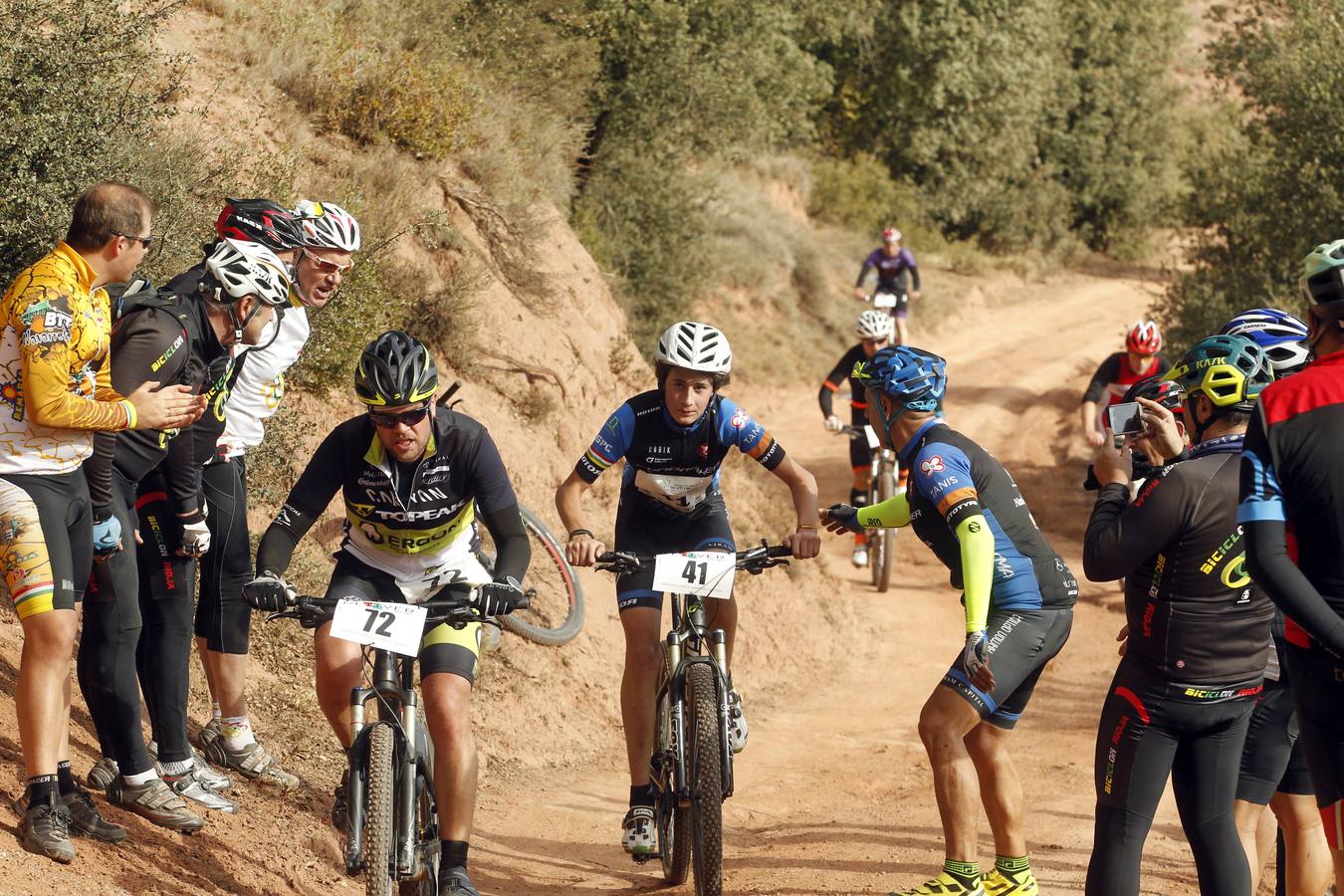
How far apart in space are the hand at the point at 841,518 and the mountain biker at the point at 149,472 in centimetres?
256

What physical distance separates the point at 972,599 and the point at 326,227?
11.1 ft

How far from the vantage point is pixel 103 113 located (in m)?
8.34

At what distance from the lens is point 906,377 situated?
5484 millimetres

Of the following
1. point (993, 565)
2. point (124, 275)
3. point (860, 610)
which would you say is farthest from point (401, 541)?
point (860, 610)

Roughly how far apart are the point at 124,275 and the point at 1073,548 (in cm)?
1282

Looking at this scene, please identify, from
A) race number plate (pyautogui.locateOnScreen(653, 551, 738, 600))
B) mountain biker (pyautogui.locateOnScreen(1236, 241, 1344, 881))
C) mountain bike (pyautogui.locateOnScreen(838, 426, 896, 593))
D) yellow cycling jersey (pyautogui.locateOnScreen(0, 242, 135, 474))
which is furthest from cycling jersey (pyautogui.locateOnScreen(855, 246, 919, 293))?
mountain biker (pyautogui.locateOnScreen(1236, 241, 1344, 881))

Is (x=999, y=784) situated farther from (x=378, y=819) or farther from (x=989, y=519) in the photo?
(x=378, y=819)

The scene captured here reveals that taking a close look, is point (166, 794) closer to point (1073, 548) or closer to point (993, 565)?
point (993, 565)

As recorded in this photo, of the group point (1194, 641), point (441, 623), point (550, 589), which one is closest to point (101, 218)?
point (441, 623)

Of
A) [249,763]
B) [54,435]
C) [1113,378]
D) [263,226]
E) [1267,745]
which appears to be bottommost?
[249,763]

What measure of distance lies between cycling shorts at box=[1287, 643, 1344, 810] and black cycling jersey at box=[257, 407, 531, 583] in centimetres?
Answer: 287

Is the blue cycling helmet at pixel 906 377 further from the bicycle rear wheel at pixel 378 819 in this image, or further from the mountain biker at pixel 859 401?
the mountain biker at pixel 859 401

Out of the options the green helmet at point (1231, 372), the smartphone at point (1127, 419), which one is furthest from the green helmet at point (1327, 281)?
the smartphone at point (1127, 419)

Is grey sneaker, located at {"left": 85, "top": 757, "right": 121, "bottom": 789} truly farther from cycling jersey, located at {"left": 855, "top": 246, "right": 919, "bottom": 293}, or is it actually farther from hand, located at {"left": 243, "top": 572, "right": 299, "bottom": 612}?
cycling jersey, located at {"left": 855, "top": 246, "right": 919, "bottom": 293}
